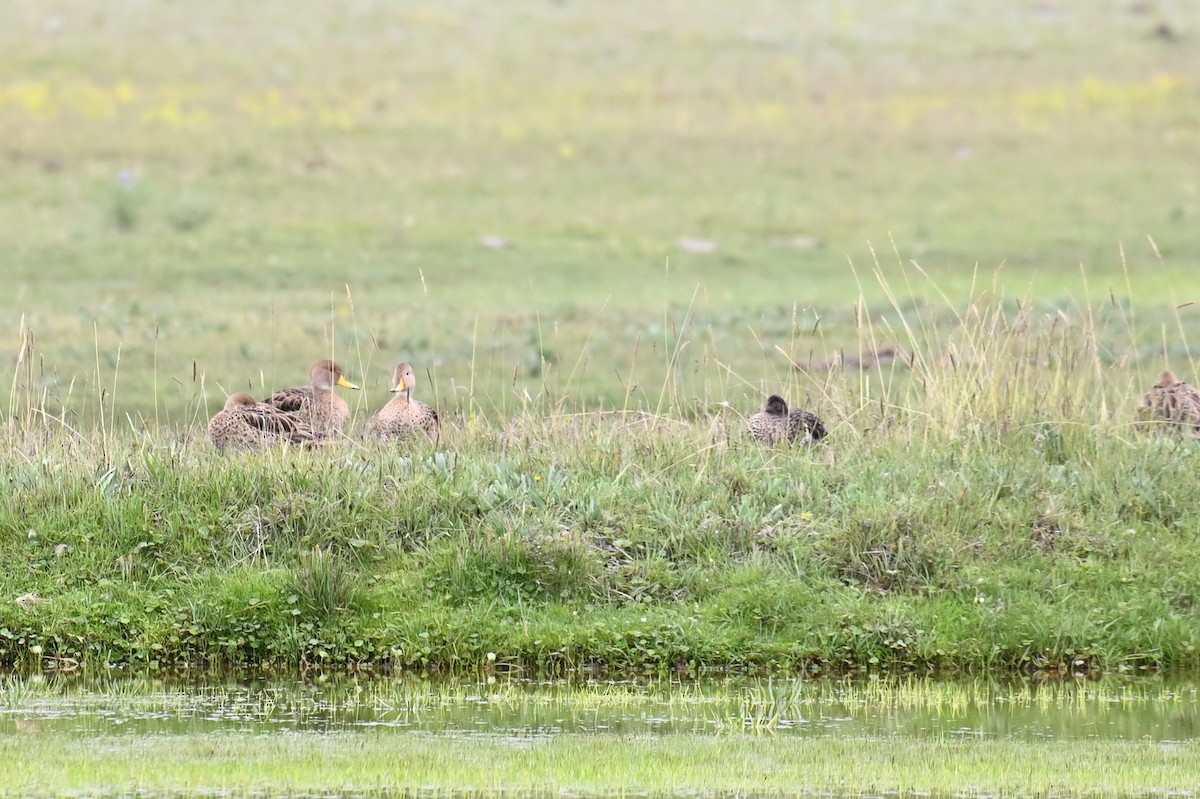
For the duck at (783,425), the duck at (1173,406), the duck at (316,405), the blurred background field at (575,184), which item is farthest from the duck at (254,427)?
the duck at (1173,406)

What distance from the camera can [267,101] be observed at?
141 feet

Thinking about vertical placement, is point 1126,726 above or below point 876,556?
below

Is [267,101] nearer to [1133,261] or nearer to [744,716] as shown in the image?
[1133,261]

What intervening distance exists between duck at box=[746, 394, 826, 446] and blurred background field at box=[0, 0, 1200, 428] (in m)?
0.81

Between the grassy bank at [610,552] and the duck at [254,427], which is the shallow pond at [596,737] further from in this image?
the duck at [254,427]

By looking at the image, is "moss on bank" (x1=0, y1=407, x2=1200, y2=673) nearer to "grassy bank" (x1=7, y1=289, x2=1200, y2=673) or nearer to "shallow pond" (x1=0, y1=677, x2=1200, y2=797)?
"grassy bank" (x1=7, y1=289, x2=1200, y2=673)

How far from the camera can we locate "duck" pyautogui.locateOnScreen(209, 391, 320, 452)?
1212 cm

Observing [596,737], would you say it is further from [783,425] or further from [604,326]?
[604,326]

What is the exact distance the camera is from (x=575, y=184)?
124ft

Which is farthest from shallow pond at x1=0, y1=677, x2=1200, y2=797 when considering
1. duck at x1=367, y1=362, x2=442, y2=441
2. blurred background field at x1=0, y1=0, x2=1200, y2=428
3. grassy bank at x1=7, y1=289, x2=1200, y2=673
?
blurred background field at x1=0, y1=0, x2=1200, y2=428

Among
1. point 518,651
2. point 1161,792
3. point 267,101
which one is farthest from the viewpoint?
point 267,101

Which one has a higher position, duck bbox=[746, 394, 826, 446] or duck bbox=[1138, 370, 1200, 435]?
duck bbox=[1138, 370, 1200, 435]

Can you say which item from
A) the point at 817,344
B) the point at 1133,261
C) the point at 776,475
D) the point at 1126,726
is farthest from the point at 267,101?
the point at 1126,726

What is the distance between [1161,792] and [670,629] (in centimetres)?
303
